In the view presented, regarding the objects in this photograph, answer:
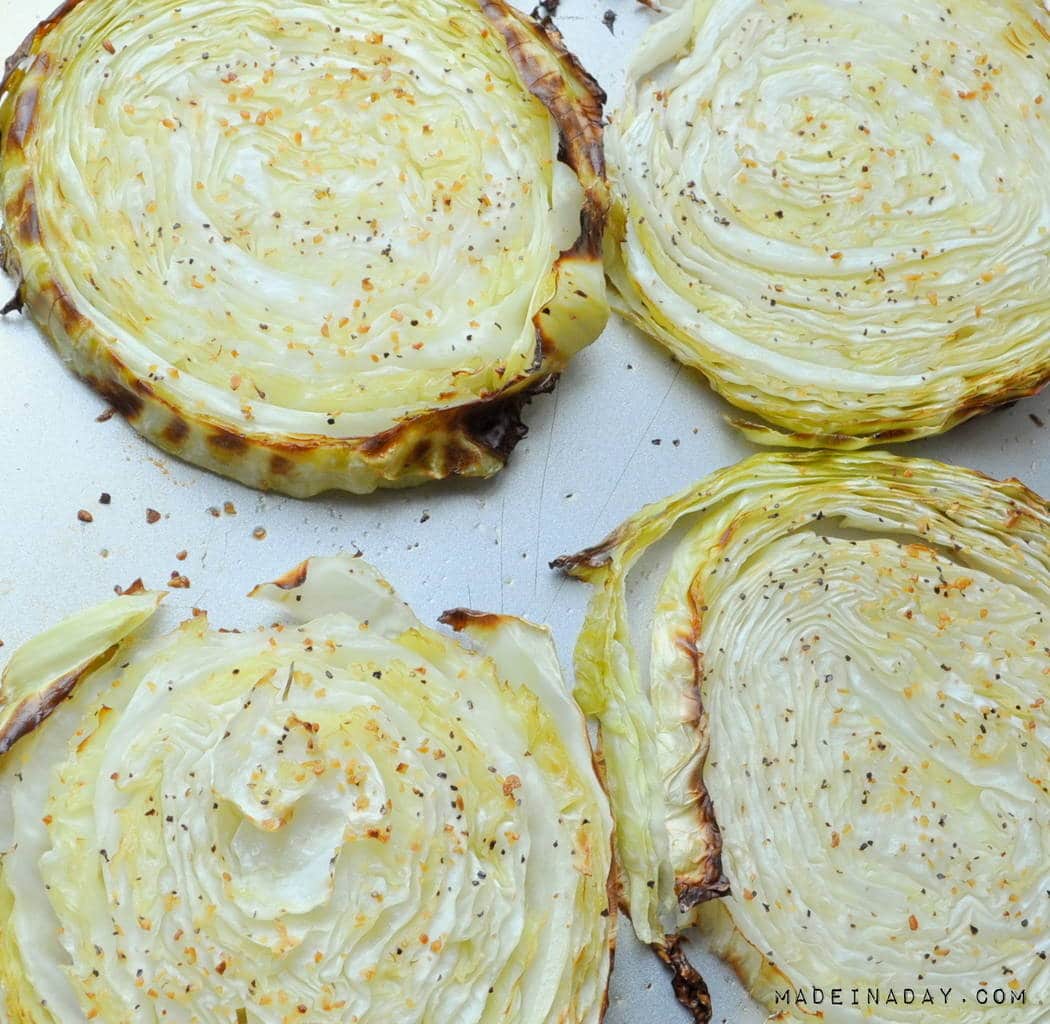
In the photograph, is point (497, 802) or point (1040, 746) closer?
point (497, 802)

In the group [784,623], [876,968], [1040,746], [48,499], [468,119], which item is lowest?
[876,968]

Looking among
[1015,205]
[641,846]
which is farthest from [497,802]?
[1015,205]

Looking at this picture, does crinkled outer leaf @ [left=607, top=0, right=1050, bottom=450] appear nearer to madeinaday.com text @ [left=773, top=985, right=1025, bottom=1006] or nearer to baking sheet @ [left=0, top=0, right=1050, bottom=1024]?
baking sheet @ [left=0, top=0, right=1050, bottom=1024]

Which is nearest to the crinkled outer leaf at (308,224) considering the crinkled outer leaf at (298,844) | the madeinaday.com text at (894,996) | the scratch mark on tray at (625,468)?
the scratch mark on tray at (625,468)

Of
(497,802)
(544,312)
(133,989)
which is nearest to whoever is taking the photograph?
(133,989)

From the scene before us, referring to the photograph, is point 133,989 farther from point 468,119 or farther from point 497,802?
point 468,119

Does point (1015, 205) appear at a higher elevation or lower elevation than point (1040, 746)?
higher

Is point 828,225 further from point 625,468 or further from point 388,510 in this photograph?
point 388,510
